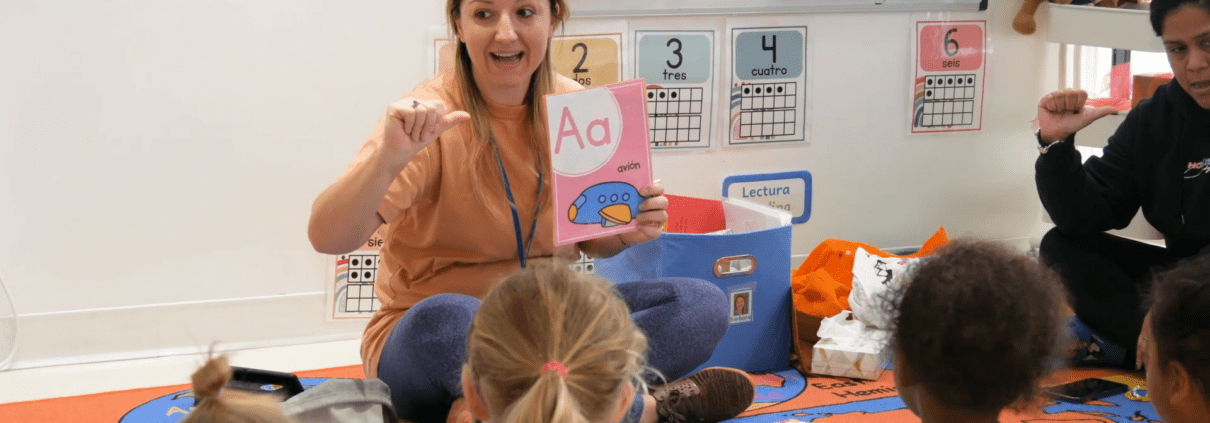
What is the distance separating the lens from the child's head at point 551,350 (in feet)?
3.47

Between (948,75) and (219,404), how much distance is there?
8.40ft

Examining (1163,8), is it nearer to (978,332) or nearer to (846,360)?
(846,360)

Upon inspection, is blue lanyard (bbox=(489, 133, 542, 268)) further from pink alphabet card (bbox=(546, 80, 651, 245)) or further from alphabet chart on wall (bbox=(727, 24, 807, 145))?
alphabet chart on wall (bbox=(727, 24, 807, 145))

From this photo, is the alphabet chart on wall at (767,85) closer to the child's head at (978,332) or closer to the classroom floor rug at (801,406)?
the classroom floor rug at (801,406)

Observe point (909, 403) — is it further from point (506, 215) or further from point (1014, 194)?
point (1014, 194)

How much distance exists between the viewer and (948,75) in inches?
117

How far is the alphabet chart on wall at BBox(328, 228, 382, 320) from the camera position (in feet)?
8.38

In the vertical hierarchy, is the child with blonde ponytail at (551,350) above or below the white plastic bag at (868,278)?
above

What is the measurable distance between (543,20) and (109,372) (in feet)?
4.37

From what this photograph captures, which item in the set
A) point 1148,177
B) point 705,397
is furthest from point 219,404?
point 1148,177

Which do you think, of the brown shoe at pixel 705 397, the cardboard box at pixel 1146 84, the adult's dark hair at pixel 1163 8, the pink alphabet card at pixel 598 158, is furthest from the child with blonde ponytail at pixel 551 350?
the cardboard box at pixel 1146 84

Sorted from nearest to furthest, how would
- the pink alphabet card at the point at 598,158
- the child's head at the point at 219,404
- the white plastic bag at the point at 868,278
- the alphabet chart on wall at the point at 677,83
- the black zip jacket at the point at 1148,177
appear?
1. the child's head at the point at 219,404
2. the pink alphabet card at the point at 598,158
3. the black zip jacket at the point at 1148,177
4. the white plastic bag at the point at 868,278
5. the alphabet chart on wall at the point at 677,83

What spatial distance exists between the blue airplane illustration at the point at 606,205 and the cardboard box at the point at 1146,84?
57.3 inches

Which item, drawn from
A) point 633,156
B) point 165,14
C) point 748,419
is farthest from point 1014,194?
point 165,14
